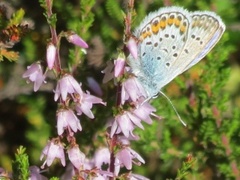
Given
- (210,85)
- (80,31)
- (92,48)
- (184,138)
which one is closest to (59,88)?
(80,31)

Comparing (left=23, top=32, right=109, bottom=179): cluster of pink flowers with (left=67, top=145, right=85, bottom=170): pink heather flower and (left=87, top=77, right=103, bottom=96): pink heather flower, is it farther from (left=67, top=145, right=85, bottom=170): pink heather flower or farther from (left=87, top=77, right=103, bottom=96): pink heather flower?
(left=87, top=77, right=103, bottom=96): pink heather flower

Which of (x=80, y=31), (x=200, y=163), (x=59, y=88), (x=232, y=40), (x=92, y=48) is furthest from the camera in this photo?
(x=232, y=40)

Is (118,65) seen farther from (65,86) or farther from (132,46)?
(65,86)

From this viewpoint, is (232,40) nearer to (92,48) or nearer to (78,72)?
(92,48)

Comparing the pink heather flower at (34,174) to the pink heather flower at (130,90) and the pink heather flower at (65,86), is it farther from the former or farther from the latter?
the pink heather flower at (130,90)

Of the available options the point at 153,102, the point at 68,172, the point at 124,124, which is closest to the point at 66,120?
the point at 124,124

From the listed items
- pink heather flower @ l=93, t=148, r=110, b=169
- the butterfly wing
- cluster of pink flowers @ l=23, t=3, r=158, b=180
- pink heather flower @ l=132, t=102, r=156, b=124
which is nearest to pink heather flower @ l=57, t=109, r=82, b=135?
cluster of pink flowers @ l=23, t=3, r=158, b=180
